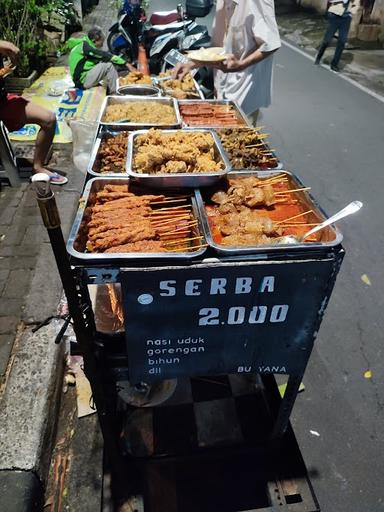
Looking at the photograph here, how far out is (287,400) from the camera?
2.10m

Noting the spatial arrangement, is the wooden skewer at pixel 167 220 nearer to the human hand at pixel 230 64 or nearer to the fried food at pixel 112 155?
the fried food at pixel 112 155

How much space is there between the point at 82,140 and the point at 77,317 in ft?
12.2

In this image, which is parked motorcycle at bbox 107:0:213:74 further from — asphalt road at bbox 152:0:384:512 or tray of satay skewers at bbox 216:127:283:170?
tray of satay skewers at bbox 216:127:283:170

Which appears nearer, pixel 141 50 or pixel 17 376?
pixel 17 376

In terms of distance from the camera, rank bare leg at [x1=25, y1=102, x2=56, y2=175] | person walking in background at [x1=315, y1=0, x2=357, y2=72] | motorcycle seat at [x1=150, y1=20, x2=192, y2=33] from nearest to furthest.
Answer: bare leg at [x1=25, y1=102, x2=56, y2=175], motorcycle seat at [x1=150, y1=20, x2=192, y2=33], person walking in background at [x1=315, y1=0, x2=357, y2=72]

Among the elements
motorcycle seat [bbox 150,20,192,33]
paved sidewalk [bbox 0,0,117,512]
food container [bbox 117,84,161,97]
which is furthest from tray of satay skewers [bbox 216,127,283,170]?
motorcycle seat [bbox 150,20,192,33]

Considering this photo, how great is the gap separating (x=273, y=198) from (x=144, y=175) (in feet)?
2.55

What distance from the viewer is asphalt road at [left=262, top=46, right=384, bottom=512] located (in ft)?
7.94

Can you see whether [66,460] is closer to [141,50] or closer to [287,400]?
[287,400]

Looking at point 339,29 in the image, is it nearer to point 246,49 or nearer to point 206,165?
point 246,49

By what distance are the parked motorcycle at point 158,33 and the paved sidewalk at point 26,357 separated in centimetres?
534

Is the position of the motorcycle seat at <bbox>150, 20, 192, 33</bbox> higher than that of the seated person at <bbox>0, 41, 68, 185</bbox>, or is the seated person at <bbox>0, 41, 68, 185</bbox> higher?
the motorcycle seat at <bbox>150, 20, 192, 33</bbox>

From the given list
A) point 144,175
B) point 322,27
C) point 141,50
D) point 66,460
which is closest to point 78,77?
point 141,50

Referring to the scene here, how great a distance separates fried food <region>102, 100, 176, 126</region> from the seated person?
4.86ft
